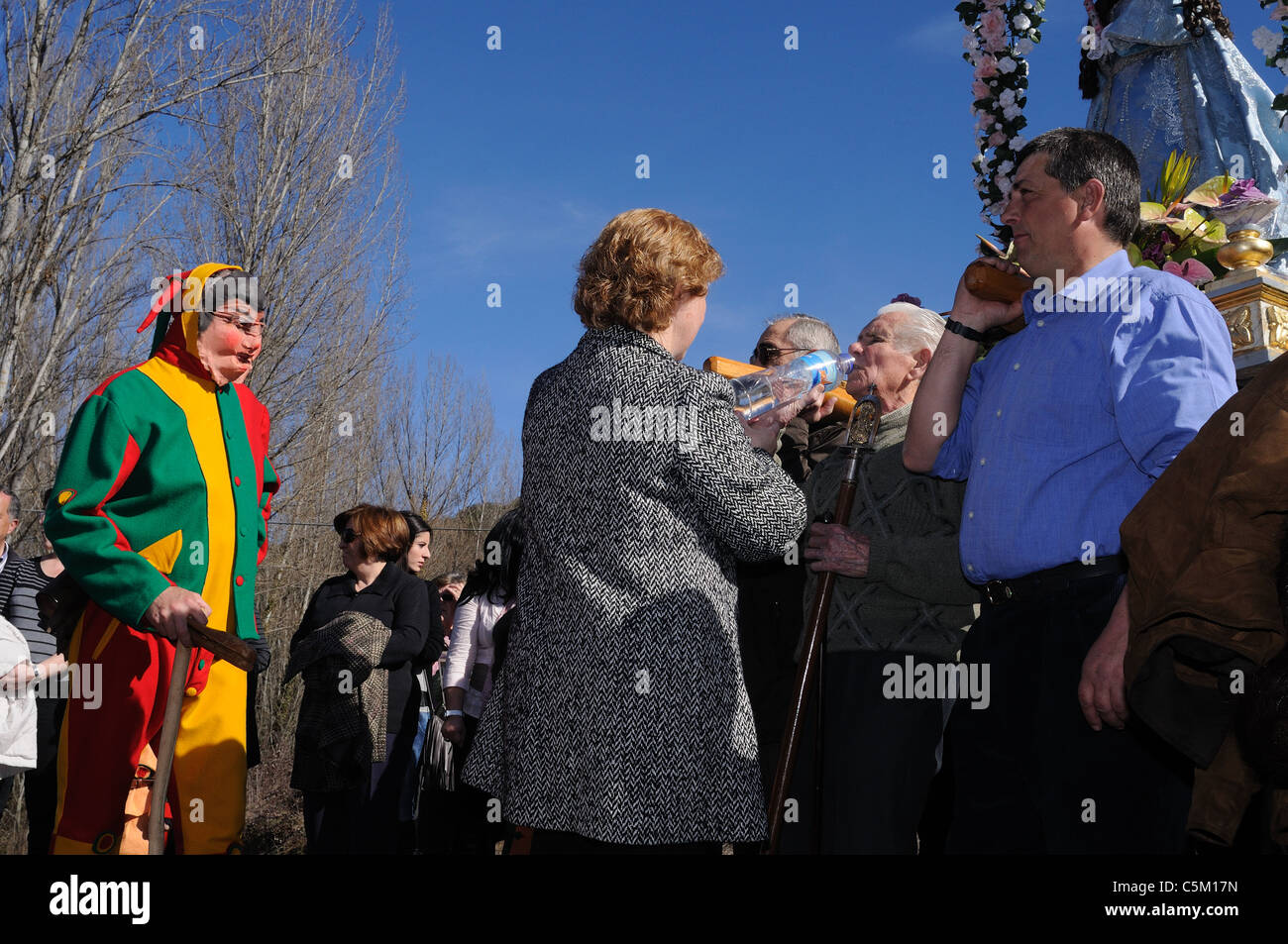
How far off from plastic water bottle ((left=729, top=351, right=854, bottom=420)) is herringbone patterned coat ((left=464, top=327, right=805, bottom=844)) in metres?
0.97

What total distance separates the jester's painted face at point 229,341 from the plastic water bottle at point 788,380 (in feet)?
4.59

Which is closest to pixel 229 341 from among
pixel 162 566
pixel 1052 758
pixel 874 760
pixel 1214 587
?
pixel 162 566

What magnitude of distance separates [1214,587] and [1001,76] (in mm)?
4313

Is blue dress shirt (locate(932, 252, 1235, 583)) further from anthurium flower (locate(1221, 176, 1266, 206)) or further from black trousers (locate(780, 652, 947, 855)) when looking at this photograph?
anthurium flower (locate(1221, 176, 1266, 206))

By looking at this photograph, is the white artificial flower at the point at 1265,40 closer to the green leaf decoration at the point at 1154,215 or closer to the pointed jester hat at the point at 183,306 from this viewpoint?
the green leaf decoration at the point at 1154,215

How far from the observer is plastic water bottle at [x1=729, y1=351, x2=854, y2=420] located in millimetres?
3459

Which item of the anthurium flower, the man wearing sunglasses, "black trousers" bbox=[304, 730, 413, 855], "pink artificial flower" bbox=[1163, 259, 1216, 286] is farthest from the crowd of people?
"black trousers" bbox=[304, 730, 413, 855]

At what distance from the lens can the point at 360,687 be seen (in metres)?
5.27

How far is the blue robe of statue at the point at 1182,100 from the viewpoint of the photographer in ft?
17.9

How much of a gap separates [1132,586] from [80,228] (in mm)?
10167

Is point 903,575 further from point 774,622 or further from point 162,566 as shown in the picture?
point 162,566

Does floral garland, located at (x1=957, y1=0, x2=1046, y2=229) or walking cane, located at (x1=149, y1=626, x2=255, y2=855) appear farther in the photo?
floral garland, located at (x1=957, y1=0, x2=1046, y2=229)
